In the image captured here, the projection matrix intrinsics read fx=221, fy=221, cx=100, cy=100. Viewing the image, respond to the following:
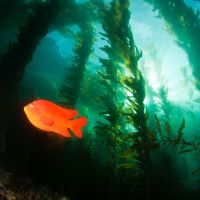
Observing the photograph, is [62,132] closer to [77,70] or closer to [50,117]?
[50,117]

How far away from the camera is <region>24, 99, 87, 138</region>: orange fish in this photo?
1835mm

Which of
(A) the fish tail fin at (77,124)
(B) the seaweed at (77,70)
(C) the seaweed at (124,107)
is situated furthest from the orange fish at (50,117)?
(B) the seaweed at (77,70)

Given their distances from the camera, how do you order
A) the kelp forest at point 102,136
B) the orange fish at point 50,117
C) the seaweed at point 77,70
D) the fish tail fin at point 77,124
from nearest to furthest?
1. the orange fish at point 50,117
2. the fish tail fin at point 77,124
3. the kelp forest at point 102,136
4. the seaweed at point 77,70

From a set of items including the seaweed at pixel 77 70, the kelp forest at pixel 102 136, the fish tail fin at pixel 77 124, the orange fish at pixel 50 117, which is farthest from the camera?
the seaweed at pixel 77 70

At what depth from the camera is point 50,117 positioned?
196cm

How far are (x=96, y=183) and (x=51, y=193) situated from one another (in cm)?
119

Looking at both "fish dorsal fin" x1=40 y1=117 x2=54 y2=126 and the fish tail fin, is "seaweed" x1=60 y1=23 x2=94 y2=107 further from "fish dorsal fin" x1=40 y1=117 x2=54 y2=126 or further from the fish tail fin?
"fish dorsal fin" x1=40 y1=117 x2=54 y2=126

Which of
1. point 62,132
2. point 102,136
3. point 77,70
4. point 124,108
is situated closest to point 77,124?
point 62,132

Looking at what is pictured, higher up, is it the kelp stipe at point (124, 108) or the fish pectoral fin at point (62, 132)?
the kelp stipe at point (124, 108)

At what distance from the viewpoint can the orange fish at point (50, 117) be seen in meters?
1.83

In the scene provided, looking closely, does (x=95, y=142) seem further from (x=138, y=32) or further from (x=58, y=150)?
(x=138, y=32)

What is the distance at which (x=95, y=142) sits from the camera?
8.62 m

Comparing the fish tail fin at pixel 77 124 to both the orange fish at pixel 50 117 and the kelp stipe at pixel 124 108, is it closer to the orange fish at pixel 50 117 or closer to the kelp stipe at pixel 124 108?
the orange fish at pixel 50 117

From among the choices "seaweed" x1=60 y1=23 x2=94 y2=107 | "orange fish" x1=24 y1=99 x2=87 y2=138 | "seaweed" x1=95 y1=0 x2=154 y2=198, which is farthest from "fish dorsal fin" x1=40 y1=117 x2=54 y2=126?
"seaweed" x1=60 y1=23 x2=94 y2=107
